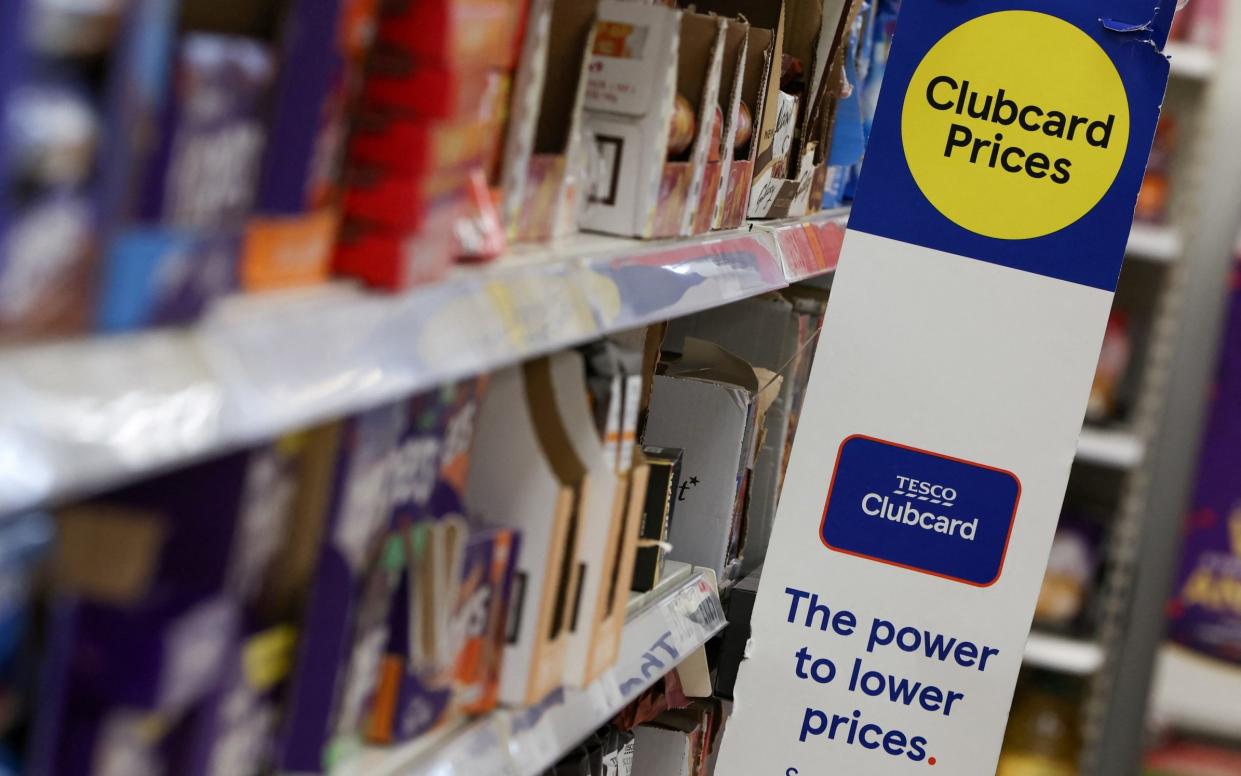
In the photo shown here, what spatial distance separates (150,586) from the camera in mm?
756

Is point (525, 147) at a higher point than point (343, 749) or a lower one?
higher

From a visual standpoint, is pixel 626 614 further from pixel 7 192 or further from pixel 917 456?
pixel 7 192

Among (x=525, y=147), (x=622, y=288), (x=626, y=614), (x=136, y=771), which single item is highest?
(x=525, y=147)

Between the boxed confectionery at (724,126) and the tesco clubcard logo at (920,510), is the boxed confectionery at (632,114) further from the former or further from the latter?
the tesco clubcard logo at (920,510)

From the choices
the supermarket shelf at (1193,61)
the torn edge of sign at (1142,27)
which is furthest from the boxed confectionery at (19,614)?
the supermarket shelf at (1193,61)

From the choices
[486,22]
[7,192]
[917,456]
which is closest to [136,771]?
[7,192]

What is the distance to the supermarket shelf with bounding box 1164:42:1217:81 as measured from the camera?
304 centimetres

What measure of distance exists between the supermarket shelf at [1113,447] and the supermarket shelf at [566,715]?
1581 millimetres

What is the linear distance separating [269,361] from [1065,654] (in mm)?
2772

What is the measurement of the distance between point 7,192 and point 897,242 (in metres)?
1.33

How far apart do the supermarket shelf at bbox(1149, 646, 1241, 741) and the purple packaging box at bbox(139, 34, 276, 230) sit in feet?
5.27

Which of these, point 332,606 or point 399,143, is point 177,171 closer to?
point 399,143

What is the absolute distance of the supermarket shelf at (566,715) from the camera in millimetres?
1040

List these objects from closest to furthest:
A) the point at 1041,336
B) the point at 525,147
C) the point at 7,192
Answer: the point at 7,192 → the point at 525,147 → the point at 1041,336
